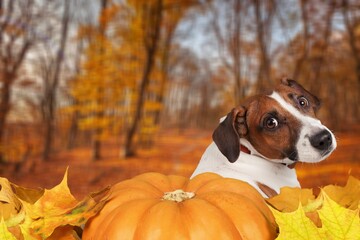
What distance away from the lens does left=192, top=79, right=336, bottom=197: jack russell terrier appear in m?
2.22

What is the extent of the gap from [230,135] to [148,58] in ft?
44.8

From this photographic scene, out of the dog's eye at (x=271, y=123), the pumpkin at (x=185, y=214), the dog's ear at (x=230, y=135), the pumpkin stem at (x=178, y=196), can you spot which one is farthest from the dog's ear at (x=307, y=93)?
the pumpkin stem at (x=178, y=196)

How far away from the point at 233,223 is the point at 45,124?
21027 millimetres

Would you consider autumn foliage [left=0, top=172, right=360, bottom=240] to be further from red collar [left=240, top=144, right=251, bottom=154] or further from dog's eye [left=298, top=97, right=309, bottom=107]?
dog's eye [left=298, top=97, right=309, bottom=107]

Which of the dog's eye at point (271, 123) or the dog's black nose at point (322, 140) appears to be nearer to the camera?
the dog's black nose at point (322, 140)

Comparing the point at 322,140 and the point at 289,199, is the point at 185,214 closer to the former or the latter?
the point at 289,199

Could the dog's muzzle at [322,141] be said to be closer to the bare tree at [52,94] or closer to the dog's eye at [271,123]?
the dog's eye at [271,123]

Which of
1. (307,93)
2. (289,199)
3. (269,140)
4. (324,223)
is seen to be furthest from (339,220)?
(307,93)

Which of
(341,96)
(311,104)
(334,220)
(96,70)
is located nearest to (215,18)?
(96,70)

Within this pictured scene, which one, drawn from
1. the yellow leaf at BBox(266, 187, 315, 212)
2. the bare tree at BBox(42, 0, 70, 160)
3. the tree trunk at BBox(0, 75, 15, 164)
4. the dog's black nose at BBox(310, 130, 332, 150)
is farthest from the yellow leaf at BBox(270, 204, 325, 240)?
the bare tree at BBox(42, 0, 70, 160)

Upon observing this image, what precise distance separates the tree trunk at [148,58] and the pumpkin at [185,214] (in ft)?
46.5

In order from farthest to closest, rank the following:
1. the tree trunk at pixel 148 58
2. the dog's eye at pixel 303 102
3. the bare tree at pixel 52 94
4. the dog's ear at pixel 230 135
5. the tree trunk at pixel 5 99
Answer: the bare tree at pixel 52 94, the tree trunk at pixel 148 58, the tree trunk at pixel 5 99, the dog's eye at pixel 303 102, the dog's ear at pixel 230 135

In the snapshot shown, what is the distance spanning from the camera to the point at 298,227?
991 mm

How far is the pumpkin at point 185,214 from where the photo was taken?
1138mm
